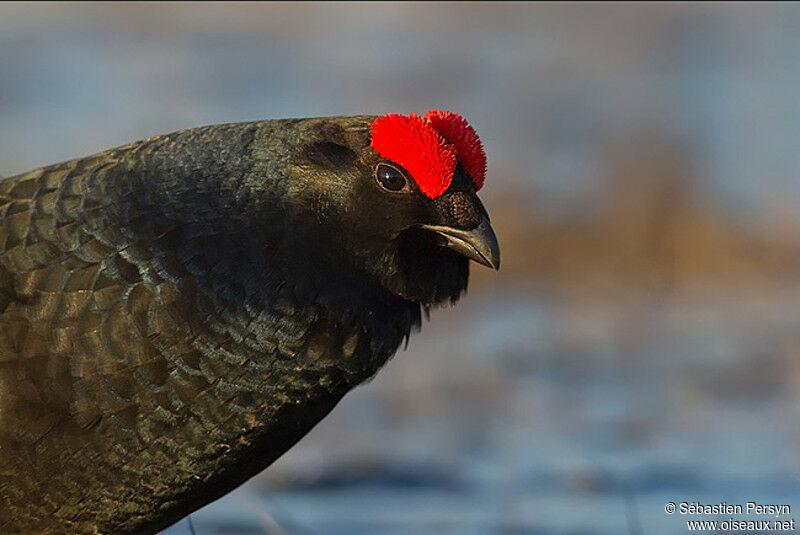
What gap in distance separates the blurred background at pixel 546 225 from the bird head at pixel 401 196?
198 cm

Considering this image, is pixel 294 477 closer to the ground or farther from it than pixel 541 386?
closer to the ground

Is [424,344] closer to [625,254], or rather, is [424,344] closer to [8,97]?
[625,254]

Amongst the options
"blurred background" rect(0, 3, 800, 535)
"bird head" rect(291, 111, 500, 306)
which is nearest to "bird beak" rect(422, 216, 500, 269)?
"bird head" rect(291, 111, 500, 306)

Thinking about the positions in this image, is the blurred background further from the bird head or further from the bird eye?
the bird eye

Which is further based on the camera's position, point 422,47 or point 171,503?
point 422,47

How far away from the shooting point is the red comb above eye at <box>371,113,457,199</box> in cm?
469

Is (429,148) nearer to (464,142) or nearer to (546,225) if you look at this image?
(464,142)

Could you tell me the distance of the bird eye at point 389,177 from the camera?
4746 mm

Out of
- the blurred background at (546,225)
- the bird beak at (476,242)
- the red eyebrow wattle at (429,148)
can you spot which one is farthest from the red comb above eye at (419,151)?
the blurred background at (546,225)

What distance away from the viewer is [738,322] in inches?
359

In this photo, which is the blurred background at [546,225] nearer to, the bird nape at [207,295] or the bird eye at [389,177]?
the bird nape at [207,295]

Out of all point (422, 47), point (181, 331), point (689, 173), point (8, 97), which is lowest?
point (181, 331)

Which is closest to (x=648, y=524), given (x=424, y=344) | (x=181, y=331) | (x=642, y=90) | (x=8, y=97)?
(x=424, y=344)

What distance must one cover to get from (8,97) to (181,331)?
704cm
